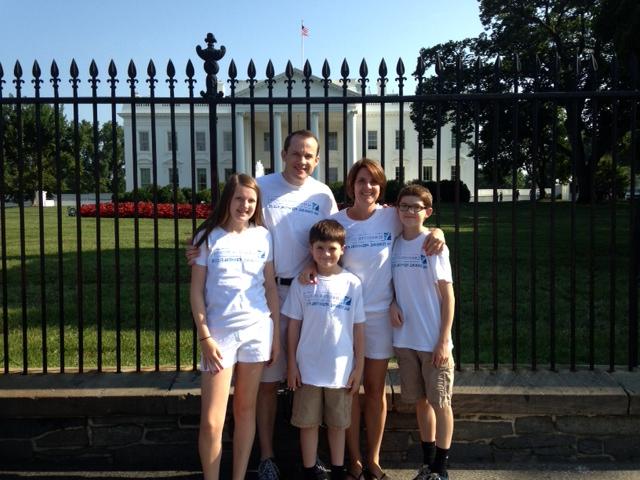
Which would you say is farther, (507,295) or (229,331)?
(507,295)

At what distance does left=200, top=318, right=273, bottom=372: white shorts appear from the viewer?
3.06 meters

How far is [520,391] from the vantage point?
12.0 ft

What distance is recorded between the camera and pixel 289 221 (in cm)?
335

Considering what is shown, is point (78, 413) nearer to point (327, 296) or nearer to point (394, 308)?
point (327, 296)

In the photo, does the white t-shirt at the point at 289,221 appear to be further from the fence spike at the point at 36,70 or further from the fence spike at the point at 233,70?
the fence spike at the point at 36,70

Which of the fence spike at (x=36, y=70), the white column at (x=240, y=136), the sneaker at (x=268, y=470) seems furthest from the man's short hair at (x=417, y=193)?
the white column at (x=240, y=136)

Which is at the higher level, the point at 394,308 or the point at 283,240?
the point at 283,240

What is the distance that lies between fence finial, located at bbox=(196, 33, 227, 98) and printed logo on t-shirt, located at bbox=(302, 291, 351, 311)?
61.6 inches

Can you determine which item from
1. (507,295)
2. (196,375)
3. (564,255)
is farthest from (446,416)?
(564,255)

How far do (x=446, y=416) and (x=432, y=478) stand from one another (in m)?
0.36

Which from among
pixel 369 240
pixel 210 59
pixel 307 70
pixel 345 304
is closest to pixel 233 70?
pixel 210 59

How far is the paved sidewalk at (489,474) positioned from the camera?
11.5 feet

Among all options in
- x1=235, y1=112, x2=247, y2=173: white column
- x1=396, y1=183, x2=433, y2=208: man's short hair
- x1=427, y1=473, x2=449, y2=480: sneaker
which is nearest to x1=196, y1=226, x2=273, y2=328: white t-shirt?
x1=396, y1=183, x2=433, y2=208: man's short hair

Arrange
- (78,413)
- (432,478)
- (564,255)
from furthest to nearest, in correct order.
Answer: (564,255), (78,413), (432,478)
